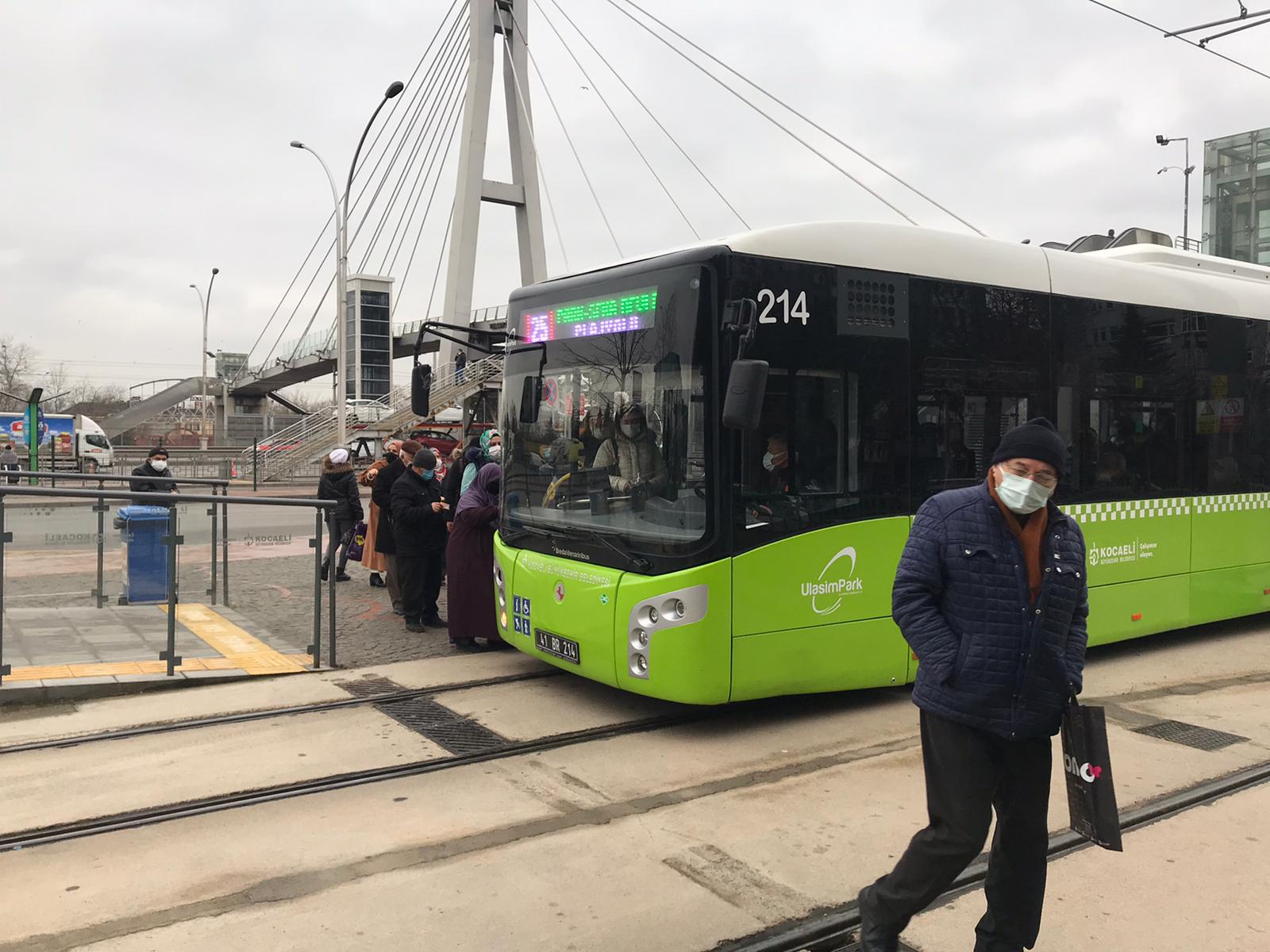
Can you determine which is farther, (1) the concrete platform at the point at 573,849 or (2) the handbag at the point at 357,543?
(2) the handbag at the point at 357,543

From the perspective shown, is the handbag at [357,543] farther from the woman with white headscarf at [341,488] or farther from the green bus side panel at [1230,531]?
the green bus side panel at [1230,531]

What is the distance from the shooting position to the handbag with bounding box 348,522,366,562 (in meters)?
12.3

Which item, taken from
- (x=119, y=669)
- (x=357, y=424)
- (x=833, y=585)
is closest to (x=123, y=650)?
(x=119, y=669)

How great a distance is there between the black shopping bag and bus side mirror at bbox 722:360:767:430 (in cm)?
250

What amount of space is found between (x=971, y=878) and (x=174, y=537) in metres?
6.03

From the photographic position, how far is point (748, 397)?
5312 mm

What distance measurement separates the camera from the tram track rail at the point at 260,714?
19.1ft

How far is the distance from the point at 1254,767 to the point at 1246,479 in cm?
412

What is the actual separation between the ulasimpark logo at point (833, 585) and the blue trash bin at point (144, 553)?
466cm

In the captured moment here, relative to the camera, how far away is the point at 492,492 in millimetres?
8320

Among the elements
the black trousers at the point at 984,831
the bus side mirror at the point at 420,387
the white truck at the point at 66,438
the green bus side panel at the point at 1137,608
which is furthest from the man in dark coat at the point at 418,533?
the white truck at the point at 66,438

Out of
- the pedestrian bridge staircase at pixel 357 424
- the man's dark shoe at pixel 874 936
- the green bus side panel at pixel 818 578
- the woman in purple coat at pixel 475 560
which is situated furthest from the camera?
the pedestrian bridge staircase at pixel 357 424

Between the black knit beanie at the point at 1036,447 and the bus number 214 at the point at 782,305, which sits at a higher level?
the bus number 214 at the point at 782,305

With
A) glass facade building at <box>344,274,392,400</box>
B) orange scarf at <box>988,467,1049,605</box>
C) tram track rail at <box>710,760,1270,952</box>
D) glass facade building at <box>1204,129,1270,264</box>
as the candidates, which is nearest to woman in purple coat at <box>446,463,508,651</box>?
tram track rail at <box>710,760,1270,952</box>
